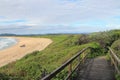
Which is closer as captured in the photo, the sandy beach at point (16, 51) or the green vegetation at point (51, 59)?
the green vegetation at point (51, 59)

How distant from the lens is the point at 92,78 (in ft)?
37.7

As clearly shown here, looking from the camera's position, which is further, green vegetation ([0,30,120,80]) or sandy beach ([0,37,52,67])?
sandy beach ([0,37,52,67])

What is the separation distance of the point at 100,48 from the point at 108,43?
2.21m

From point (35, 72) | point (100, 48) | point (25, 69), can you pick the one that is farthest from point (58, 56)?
point (35, 72)

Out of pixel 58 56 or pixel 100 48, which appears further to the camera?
pixel 100 48

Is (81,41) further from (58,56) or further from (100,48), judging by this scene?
(58,56)

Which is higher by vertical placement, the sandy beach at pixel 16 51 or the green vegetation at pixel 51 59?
the green vegetation at pixel 51 59

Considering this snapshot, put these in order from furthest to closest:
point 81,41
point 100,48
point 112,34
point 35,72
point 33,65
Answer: point 81,41 → point 112,34 → point 100,48 → point 33,65 → point 35,72

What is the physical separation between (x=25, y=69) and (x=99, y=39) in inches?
616

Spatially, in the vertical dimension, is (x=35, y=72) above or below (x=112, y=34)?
below

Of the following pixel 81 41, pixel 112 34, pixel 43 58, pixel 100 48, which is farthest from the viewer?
pixel 81 41

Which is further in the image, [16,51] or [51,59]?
[16,51]

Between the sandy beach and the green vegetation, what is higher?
the green vegetation

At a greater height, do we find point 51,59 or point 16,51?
point 51,59
